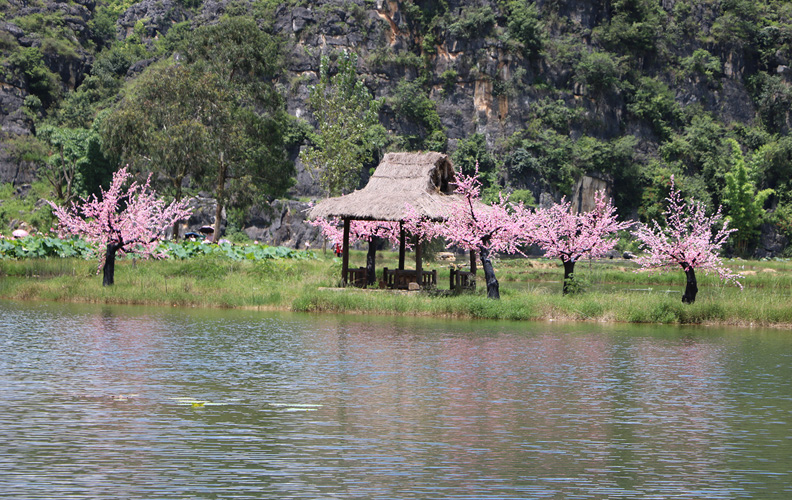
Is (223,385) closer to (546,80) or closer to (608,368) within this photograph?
(608,368)

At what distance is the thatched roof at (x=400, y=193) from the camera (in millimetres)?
35125

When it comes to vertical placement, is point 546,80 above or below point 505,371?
above

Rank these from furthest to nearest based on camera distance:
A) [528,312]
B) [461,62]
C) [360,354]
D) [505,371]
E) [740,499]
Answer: [461,62] → [528,312] → [360,354] → [505,371] → [740,499]

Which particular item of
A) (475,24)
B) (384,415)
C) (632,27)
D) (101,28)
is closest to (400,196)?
(384,415)

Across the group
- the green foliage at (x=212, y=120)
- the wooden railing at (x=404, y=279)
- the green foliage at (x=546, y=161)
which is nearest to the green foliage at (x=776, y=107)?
the green foliage at (x=546, y=161)

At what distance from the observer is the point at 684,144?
302 feet

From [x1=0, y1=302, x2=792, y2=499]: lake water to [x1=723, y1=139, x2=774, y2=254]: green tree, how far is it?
63.6 meters

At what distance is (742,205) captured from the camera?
8456cm

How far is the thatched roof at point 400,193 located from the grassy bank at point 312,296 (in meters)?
3.18

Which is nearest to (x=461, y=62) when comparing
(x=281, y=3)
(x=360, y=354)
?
(x=281, y=3)

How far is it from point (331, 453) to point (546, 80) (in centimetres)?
9271

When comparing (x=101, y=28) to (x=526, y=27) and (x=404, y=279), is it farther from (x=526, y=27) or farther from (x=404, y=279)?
(x=404, y=279)

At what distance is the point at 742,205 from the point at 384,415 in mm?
78047

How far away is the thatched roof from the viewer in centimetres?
3512
